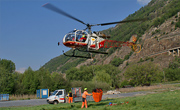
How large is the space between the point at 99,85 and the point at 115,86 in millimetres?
17783

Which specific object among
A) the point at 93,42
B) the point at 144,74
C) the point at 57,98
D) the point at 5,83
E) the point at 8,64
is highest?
the point at 8,64

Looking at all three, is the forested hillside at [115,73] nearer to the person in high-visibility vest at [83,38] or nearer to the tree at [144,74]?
the tree at [144,74]

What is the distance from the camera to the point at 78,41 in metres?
19.9

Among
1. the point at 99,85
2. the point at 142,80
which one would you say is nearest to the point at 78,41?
the point at 99,85

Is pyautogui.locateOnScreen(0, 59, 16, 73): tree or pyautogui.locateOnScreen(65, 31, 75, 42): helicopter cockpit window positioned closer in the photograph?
pyautogui.locateOnScreen(65, 31, 75, 42): helicopter cockpit window

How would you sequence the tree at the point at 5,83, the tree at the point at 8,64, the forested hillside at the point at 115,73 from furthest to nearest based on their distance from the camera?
the tree at the point at 8,64 < the forested hillside at the point at 115,73 < the tree at the point at 5,83

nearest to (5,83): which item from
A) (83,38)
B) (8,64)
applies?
(8,64)

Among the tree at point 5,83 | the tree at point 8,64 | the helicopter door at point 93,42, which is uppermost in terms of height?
the tree at point 8,64

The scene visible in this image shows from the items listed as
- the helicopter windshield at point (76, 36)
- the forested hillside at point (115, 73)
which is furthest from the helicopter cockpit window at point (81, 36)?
the forested hillside at point (115, 73)

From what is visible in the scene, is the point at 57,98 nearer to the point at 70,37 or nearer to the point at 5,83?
the point at 70,37

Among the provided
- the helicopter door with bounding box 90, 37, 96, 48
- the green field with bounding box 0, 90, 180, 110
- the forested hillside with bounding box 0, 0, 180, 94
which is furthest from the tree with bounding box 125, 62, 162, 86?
the green field with bounding box 0, 90, 180, 110

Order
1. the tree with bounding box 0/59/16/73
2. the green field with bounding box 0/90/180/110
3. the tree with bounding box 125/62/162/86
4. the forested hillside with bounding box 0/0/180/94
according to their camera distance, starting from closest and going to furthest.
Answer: the green field with bounding box 0/90/180/110
the forested hillside with bounding box 0/0/180/94
the tree with bounding box 125/62/162/86
the tree with bounding box 0/59/16/73

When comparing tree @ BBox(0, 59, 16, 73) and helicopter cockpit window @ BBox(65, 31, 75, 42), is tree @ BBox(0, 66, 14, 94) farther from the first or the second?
helicopter cockpit window @ BBox(65, 31, 75, 42)

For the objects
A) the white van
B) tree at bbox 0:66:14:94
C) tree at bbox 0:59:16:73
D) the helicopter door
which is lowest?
the white van
